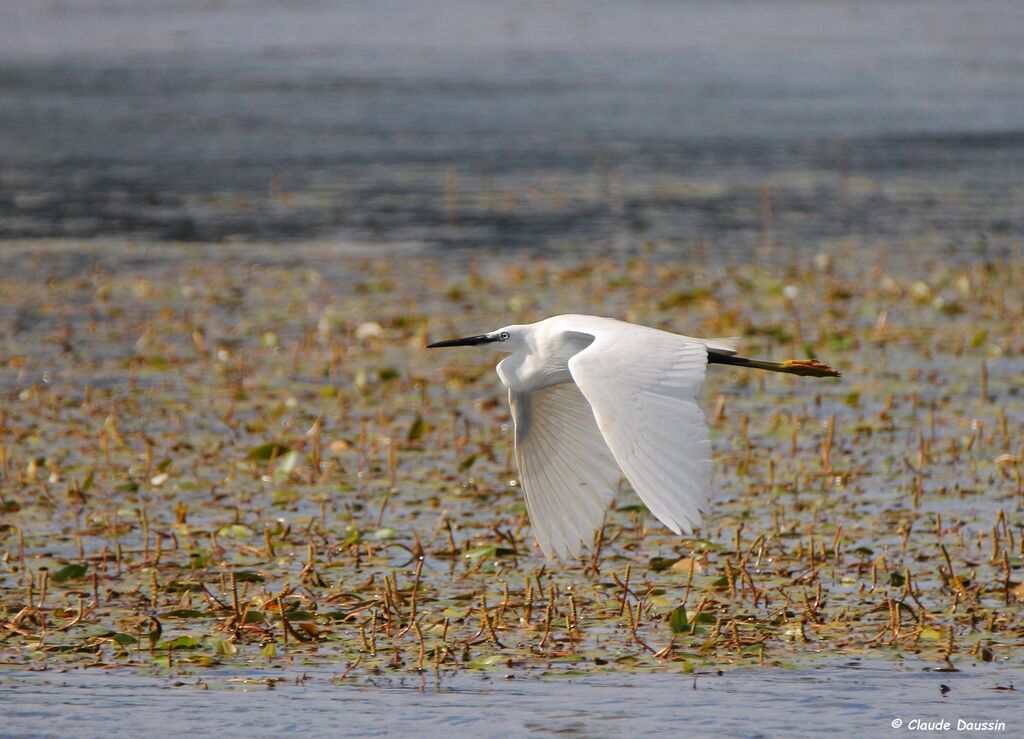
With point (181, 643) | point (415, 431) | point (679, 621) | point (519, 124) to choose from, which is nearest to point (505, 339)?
point (679, 621)

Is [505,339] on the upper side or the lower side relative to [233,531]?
upper

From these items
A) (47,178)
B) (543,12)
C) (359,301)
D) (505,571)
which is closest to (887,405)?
(505,571)

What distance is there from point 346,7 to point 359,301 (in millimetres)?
24660

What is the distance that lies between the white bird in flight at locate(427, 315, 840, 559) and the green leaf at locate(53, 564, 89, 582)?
1704 mm

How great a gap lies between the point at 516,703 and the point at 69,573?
2.17 metres

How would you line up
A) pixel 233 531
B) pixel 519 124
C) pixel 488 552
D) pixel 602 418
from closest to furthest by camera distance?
1. pixel 602 418
2. pixel 488 552
3. pixel 233 531
4. pixel 519 124

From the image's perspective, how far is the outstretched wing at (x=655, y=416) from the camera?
4816mm

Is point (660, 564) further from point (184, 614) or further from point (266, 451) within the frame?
point (266, 451)

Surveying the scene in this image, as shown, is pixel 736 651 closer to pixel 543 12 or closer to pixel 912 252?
pixel 912 252

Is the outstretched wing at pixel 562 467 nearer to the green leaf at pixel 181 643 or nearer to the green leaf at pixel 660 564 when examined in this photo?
the green leaf at pixel 660 564

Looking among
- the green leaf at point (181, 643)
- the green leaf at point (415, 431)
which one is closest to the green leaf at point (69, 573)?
the green leaf at point (181, 643)

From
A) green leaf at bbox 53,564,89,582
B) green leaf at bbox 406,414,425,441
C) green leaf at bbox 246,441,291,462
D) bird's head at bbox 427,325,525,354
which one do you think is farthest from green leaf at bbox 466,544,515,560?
green leaf at bbox 406,414,425,441

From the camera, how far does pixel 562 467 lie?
6375 millimetres

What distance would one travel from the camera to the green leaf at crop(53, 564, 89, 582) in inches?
264
